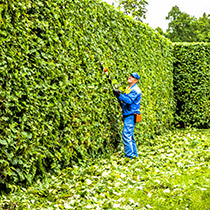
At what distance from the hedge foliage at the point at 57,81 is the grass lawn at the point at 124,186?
0.95 feet

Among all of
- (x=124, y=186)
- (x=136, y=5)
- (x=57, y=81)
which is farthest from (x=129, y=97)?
(x=136, y=5)

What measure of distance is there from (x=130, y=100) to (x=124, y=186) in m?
2.00

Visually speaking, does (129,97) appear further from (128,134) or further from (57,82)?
(57,82)

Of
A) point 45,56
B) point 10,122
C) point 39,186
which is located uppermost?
point 45,56

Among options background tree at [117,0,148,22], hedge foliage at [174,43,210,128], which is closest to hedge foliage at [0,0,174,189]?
hedge foliage at [174,43,210,128]

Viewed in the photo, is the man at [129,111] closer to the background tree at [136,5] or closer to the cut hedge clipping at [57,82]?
the cut hedge clipping at [57,82]

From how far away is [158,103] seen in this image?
1007 centimetres

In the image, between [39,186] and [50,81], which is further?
[50,81]

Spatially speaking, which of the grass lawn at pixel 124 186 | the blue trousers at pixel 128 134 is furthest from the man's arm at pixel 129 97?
the grass lawn at pixel 124 186

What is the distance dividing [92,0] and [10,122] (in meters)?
3.44

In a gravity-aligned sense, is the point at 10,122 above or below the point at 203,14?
below

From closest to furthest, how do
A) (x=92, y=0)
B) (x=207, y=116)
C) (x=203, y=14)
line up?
1. (x=92, y=0)
2. (x=207, y=116)
3. (x=203, y=14)

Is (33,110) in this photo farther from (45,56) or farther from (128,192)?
(128,192)

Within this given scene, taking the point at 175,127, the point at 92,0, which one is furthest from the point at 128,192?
the point at 175,127
